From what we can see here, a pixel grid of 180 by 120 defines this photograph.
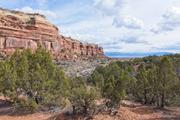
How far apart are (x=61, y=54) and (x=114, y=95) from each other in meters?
83.8

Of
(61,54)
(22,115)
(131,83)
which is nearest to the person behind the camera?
(22,115)

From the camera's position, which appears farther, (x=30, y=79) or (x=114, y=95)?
(x=30, y=79)

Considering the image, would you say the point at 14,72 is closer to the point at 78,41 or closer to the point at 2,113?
the point at 2,113

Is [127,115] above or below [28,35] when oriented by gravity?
below

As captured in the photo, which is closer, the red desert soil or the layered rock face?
the red desert soil

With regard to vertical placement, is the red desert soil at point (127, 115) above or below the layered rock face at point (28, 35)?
below

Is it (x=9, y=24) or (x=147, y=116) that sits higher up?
(x=9, y=24)

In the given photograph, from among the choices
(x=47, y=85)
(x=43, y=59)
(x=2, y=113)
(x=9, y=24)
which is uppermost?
(x=9, y=24)

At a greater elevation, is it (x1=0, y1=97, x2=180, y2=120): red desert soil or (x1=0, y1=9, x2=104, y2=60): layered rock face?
(x1=0, y1=9, x2=104, y2=60): layered rock face

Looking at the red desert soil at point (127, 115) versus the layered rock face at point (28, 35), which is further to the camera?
the layered rock face at point (28, 35)

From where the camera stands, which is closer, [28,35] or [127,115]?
[127,115]

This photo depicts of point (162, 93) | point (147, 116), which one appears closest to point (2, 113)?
point (147, 116)

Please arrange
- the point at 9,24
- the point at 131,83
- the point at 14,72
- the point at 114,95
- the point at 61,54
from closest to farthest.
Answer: the point at 114,95, the point at 14,72, the point at 131,83, the point at 9,24, the point at 61,54

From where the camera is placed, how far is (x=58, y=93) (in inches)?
1112
